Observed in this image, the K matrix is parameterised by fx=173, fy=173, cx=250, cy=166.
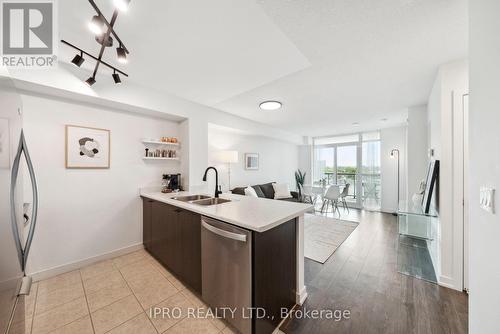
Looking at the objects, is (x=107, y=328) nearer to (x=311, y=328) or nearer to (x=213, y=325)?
(x=213, y=325)

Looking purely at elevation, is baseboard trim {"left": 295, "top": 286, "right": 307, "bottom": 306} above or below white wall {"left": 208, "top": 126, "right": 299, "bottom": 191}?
below

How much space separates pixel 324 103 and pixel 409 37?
1.66 m

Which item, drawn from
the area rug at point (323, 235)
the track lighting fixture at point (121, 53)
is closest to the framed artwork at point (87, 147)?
the track lighting fixture at point (121, 53)

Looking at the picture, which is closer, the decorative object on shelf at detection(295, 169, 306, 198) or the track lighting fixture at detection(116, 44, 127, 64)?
the track lighting fixture at detection(116, 44, 127, 64)

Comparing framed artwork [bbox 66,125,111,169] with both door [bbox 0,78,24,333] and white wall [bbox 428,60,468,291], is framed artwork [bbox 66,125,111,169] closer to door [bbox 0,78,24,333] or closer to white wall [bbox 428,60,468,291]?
door [bbox 0,78,24,333]

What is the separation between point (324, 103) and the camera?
3195mm

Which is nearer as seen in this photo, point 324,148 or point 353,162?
point 353,162

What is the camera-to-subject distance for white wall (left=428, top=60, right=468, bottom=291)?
5.83 feet

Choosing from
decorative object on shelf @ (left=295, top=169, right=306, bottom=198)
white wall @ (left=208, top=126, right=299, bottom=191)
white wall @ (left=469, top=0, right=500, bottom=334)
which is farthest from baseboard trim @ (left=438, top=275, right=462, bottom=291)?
decorative object on shelf @ (left=295, top=169, right=306, bottom=198)

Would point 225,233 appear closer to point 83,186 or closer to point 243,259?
point 243,259

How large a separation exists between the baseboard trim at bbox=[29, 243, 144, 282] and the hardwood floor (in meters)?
2.41

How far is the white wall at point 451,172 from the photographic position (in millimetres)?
1778

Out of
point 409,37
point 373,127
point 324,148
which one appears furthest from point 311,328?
point 324,148

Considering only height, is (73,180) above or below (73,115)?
below
